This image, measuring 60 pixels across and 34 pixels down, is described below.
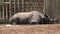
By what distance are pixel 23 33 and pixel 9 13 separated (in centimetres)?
387

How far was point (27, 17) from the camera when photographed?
6926mm

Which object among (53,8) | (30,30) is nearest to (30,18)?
(53,8)

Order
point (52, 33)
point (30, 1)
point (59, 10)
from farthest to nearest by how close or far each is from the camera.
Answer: point (30, 1) → point (59, 10) → point (52, 33)

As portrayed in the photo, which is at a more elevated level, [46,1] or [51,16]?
[46,1]

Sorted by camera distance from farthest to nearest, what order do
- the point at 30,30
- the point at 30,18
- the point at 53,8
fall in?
the point at 53,8 → the point at 30,18 → the point at 30,30

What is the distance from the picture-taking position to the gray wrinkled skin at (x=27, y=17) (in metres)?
6.84

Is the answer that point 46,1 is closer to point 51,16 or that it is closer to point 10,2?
point 51,16

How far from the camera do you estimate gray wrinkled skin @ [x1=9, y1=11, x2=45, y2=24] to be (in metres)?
6.84

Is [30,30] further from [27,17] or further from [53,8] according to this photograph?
[53,8]

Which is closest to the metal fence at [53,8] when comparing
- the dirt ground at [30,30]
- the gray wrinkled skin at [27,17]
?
the gray wrinkled skin at [27,17]

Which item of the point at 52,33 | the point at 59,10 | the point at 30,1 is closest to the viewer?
the point at 52,33

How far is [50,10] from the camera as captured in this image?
725 cm

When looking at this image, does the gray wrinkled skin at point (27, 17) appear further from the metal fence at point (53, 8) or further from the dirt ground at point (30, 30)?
the dirt ground at point (30, 30)

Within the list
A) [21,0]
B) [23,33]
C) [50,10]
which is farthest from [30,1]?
[23,33]
